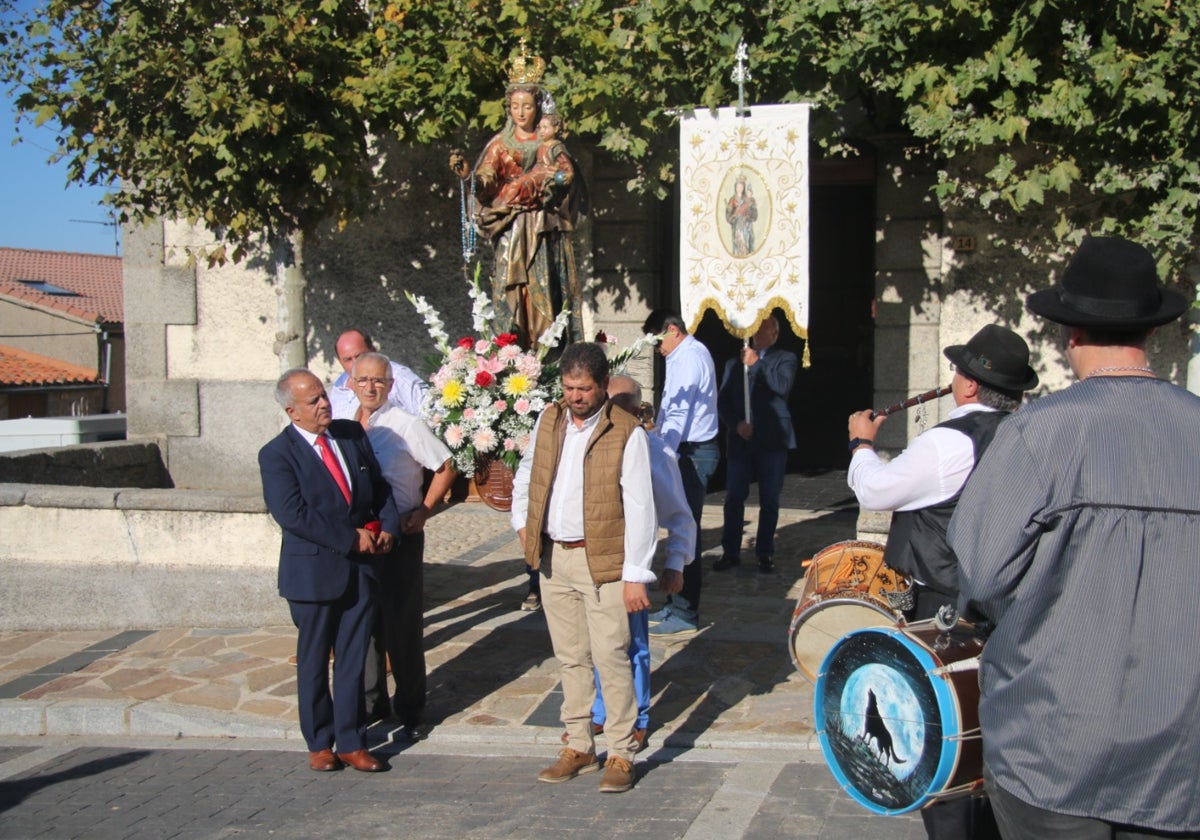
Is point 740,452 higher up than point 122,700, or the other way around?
point 740,452

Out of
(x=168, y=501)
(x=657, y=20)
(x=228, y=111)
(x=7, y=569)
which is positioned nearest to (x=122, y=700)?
(x=168, y=501)

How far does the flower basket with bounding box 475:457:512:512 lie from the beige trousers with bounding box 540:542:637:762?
154 centimetres

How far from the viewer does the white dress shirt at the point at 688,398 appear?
7.60 metres

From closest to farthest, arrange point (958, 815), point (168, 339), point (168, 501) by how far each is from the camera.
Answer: point (958, 815) < point (168, 501) < point (168, 339)

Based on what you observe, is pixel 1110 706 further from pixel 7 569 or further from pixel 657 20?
pixel 657 20

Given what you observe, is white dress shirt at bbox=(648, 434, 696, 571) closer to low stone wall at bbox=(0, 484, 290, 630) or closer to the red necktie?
the red necktie

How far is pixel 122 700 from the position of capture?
255 inches

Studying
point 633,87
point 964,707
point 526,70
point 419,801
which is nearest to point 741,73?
point 633,87

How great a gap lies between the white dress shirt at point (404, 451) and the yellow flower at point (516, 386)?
740 millimetres

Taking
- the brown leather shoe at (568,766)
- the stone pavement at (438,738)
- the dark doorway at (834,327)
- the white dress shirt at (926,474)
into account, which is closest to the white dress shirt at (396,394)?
the stone pavement at (438,738)

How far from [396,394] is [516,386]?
1.06 m

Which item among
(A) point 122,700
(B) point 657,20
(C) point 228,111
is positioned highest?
(B) point 657,20

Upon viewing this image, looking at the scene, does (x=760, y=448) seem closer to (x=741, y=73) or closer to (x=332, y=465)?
(x=741, y=73)

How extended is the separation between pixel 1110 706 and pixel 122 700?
542cm
